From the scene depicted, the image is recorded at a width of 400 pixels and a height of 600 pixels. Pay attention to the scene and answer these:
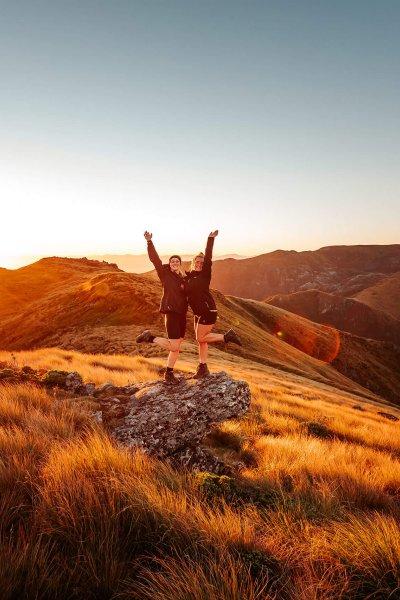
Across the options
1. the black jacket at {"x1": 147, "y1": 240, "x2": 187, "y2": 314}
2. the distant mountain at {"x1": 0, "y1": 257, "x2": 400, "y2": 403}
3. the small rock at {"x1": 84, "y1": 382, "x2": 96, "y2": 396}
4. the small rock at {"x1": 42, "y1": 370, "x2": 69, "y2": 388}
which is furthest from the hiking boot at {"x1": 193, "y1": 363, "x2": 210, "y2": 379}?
the distant mountain at {"x1": 0, "y1": 257, "x2": 400, "y2": 403}

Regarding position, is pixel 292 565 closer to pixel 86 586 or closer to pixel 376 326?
pixel 86 586

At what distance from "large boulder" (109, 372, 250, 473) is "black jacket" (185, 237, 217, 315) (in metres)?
1.54

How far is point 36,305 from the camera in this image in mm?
49094

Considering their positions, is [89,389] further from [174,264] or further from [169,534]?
[169,534]

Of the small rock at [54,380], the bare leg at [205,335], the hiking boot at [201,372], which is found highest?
the bare leg at [205,335]

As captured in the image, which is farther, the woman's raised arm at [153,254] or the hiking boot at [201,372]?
the hiking boot at [201,372]

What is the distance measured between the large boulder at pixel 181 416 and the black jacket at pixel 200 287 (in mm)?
1542

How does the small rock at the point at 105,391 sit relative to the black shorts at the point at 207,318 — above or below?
below

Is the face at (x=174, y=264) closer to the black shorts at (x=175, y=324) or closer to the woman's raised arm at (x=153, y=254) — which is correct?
the woman's raised arm at (x=153, y=254)

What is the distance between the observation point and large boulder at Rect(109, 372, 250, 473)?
6355 millimetres

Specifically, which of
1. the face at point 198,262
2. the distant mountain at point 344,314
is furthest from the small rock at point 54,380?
the distant mountain at point 344,314

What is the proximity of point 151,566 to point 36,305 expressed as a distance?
1990 inches

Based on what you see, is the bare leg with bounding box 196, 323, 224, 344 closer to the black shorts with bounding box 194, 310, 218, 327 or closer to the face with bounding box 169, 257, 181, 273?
the black shorts with bounding box 194, 310, 218, 327

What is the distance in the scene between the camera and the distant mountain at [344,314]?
169750mm
